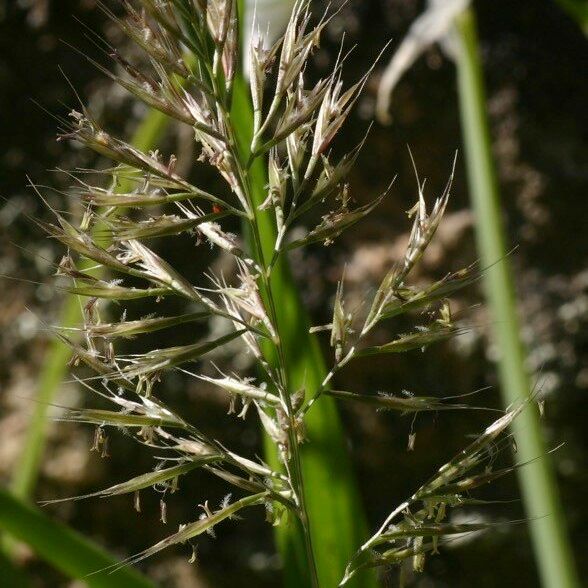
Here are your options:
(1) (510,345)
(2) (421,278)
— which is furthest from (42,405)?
(2) (421,278)

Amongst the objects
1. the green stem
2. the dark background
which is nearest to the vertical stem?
the green stem

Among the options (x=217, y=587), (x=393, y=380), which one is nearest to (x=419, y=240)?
(x=393, y=380)

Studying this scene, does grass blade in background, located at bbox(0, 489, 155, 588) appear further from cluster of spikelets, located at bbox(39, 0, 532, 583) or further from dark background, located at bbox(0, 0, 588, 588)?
dark background, located at bbox(0, 0, 588, 588)

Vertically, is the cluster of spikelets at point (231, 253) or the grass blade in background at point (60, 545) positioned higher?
the cluster of spikelets at point (231, 253)

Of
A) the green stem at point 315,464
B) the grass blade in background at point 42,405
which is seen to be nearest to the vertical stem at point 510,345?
the green stem at point 315,464

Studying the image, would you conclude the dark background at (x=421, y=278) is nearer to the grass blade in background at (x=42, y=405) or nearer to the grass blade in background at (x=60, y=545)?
the grass blade in background at (x=42, y=405)
